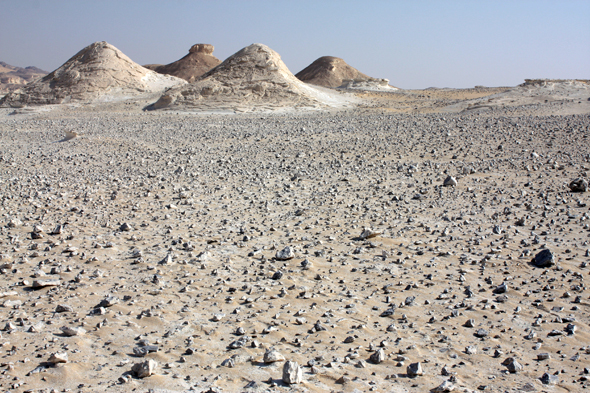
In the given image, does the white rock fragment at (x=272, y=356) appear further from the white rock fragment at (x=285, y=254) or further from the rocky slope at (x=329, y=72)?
the rocky slope at (x=329, y=72)

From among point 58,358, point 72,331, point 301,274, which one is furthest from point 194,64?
point 58,358

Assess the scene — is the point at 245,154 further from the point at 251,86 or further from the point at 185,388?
the point at 251,86

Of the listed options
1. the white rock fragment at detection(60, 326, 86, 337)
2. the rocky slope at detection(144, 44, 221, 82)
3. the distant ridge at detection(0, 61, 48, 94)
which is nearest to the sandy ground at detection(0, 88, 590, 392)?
the white rock fragment at detection(60, 326, 86, 337)

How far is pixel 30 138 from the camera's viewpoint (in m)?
15.4

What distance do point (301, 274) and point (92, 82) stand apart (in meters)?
32.7

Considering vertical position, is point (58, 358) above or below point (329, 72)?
below

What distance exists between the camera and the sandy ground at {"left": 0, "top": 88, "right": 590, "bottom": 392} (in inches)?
130

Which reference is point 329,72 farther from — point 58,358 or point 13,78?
point 13,78

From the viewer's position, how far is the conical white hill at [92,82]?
Result: 31.6 meters

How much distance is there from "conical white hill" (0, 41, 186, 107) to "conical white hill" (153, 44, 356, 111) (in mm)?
7494

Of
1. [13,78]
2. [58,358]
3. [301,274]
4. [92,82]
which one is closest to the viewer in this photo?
[58,358]

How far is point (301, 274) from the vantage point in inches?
191

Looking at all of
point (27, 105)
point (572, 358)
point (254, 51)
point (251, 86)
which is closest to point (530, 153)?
point (572, 358)

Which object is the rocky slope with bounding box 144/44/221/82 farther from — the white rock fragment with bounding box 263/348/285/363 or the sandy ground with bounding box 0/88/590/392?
the white rock fragment with bounding box 263/348/285/363
